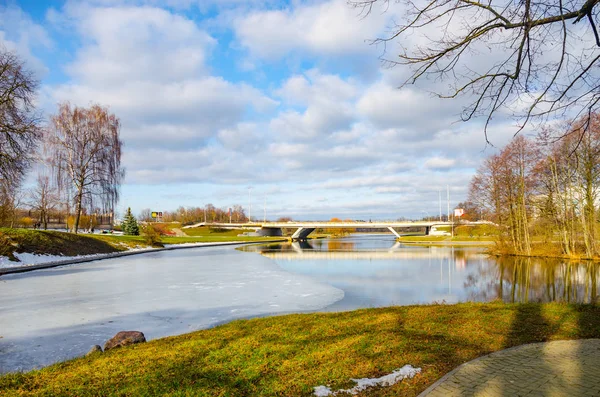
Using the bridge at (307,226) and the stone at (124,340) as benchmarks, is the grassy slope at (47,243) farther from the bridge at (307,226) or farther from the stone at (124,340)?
the bridge at (307,226)

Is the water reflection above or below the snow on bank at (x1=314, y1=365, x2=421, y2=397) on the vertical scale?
below

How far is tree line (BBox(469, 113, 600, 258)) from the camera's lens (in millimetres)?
26266

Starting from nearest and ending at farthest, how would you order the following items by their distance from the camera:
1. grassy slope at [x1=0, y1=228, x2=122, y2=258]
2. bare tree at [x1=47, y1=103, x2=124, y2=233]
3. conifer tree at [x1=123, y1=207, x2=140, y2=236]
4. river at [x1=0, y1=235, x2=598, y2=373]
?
1. river at [x1=0, y1=235, x2=598, y2=373]
2. grassy slope at [x1=0, y1=228, x2=122, y2=258]
3. bare tree at [x1=47, y1=103, x2=124, y2=233]
4. conifer tree at [x1=123, y1=207, x2=140, y2=236]

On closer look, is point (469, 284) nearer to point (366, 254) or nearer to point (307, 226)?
point (366, 254)

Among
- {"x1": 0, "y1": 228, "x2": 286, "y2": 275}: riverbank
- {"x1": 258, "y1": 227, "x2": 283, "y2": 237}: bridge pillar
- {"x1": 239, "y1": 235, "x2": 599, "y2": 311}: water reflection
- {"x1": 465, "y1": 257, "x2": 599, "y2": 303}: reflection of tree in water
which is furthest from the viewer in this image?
{"x1": 258, "y1": 227, "x2": 283, "y2": 237}: bridge pillar

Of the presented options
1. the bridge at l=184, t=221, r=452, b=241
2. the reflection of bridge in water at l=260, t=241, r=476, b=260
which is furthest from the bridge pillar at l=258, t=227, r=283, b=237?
the reflection of bridge in water at l=260, t=241, r=476, b=260

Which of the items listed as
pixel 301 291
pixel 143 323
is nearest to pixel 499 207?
pixel 301 291

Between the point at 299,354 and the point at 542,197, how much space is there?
31.3 m

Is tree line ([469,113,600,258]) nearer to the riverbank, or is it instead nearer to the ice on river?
the ice on river

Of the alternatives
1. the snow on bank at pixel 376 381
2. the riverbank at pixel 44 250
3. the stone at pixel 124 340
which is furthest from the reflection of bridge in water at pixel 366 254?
the snow on bank at pixel 376 381

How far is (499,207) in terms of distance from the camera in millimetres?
33031

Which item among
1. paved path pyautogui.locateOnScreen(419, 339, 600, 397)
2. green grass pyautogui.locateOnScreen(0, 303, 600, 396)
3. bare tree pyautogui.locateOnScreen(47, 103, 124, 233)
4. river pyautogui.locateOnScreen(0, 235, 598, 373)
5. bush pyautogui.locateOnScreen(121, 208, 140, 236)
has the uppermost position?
bare tree pyautogui.locateOnScreen(47, 103, 124, 233)

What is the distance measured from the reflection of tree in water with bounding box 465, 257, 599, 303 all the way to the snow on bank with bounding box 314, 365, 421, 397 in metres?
10.0

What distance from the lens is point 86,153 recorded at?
35625mm
